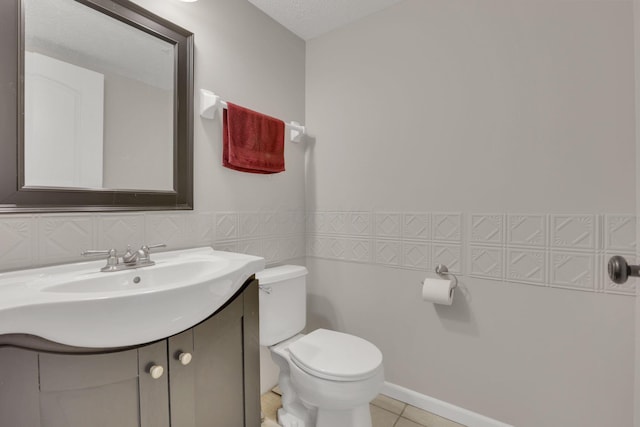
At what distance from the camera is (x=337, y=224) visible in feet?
6.32

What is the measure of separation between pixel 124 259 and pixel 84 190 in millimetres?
→ 286

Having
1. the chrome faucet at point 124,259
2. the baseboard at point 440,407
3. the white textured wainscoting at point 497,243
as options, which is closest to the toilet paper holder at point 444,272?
the white textured wainscoting at point 497,243

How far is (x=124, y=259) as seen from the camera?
103 centimetres

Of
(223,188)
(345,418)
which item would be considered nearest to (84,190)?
(223,188)

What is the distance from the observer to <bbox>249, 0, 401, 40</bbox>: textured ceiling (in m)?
1.67

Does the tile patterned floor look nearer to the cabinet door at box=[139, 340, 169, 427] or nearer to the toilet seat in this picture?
the toilet seat

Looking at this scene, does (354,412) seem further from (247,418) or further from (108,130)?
(108,130)

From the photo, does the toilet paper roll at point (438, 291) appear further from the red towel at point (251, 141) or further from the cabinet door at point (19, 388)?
the cabinet door at point (19, 388)

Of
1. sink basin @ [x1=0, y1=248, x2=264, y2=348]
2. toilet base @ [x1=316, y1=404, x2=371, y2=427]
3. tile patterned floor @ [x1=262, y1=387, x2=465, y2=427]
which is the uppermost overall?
sink basin @ [x1=0, y1=248, x2=264, y2=348]

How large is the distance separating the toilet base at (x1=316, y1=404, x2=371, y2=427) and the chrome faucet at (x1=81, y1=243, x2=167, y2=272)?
0.97m

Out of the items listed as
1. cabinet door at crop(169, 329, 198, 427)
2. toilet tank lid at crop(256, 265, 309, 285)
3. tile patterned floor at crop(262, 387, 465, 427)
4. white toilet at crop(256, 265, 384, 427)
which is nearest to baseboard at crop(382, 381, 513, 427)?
tile patterned floor at crop(262, 387, 465, 427)

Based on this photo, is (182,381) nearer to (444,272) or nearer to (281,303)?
(281,303)

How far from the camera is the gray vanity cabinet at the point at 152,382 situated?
63cm

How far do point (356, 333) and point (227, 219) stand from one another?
1.06 meters
